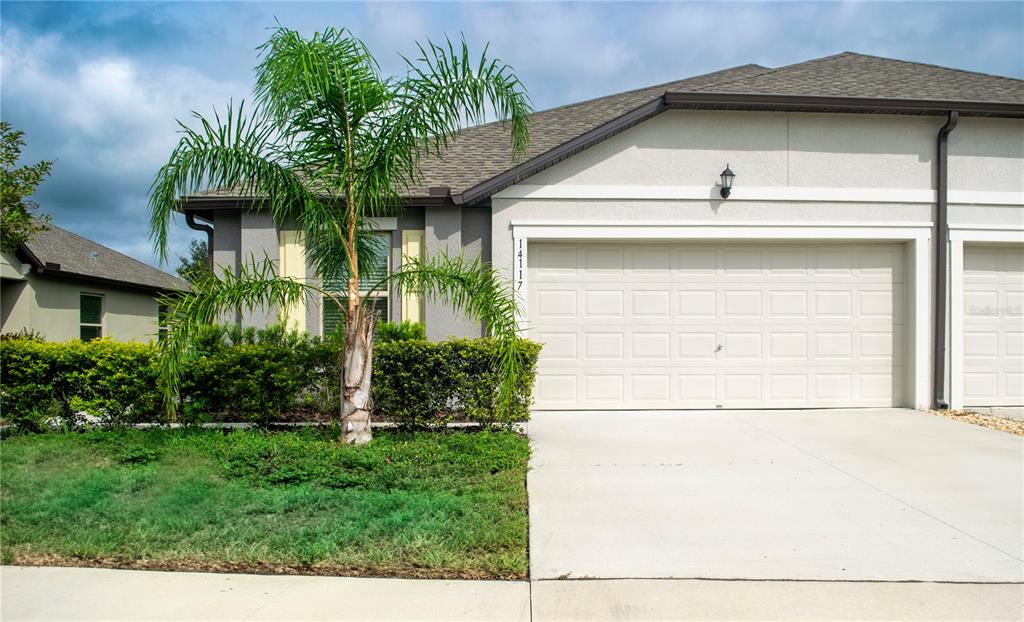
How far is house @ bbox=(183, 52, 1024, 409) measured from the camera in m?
9.43

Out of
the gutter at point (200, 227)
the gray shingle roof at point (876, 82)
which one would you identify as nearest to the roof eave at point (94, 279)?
the gutter at point (200, 227)

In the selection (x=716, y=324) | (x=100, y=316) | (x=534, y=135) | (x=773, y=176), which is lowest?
(x=716, y=324)

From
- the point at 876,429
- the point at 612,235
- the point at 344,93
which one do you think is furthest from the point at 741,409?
the point at 344,93

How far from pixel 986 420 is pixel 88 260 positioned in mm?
20504

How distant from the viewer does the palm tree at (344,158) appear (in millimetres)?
6230

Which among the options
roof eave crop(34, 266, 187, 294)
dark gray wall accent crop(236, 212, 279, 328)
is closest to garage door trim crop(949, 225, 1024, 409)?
dark gray wall accent crop(236, 212, 279, 328)

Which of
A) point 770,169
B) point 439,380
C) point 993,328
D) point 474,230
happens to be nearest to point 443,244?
point 474,230

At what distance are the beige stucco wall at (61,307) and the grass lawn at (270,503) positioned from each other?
6602mm

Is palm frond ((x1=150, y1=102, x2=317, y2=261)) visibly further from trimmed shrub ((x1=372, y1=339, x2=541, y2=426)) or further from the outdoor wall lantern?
the outdoor wall lantern

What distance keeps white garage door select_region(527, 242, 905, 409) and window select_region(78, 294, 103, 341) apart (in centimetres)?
1323

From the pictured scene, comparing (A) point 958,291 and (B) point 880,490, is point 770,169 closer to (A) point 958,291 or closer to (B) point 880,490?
(A) point 958,291

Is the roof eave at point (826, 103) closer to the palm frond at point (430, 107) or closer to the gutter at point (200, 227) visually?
the palm frond at point (430, 107)

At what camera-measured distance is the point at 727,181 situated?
9.30 m

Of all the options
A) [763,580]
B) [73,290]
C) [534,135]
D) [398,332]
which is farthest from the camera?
[73,290]
